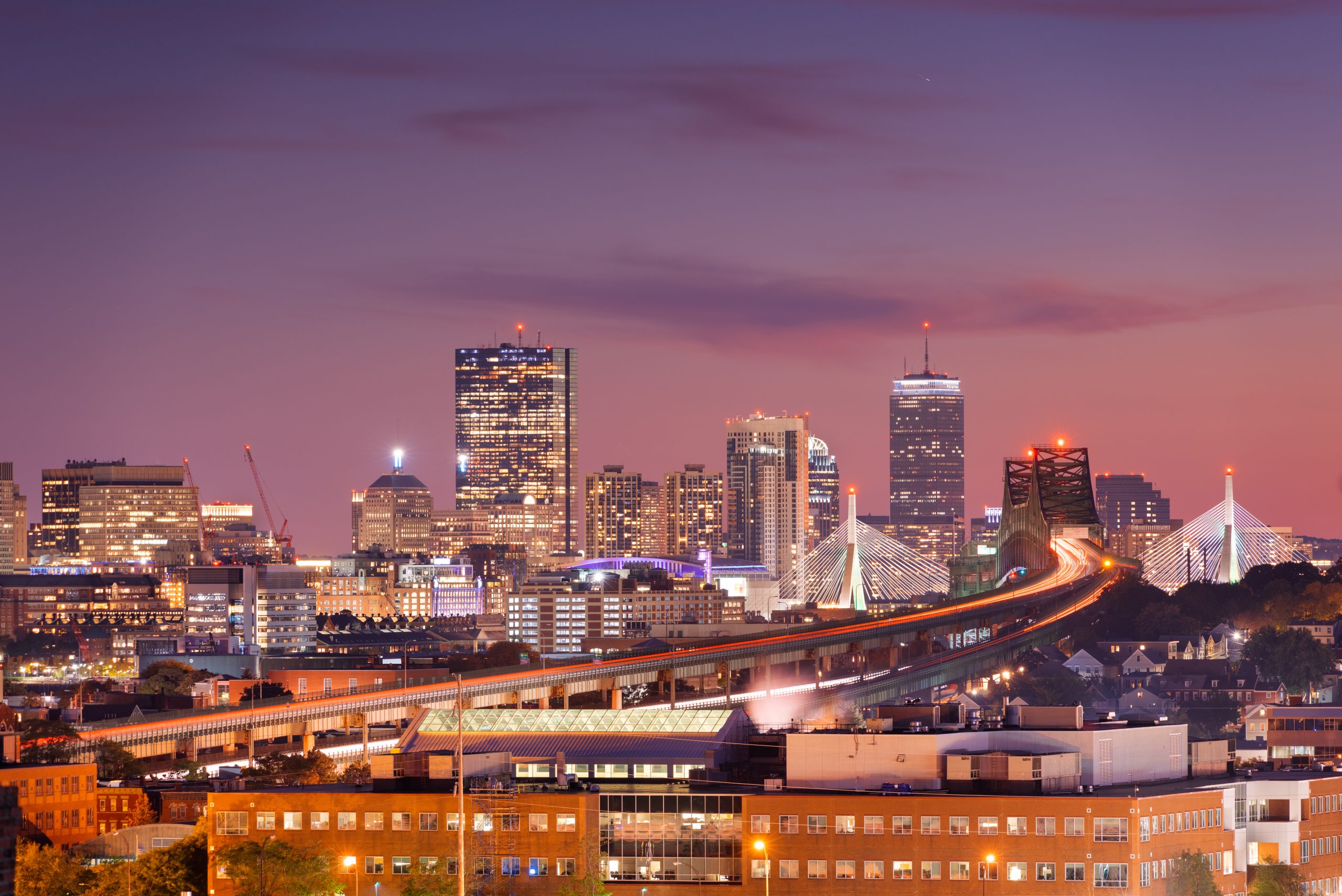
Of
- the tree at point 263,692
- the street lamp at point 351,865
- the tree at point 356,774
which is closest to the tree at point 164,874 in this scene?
the street lamp at point 351,865

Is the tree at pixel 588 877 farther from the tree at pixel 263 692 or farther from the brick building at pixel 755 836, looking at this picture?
the tree at pixel 263 692

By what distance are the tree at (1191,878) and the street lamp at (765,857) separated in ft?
39.6

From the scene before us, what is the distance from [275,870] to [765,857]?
14893 millimetres

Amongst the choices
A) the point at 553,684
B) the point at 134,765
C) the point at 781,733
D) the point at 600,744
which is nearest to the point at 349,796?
the point at 600,744

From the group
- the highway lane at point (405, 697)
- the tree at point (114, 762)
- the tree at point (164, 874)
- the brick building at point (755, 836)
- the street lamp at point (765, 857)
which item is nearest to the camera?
the brick building at point (755, 836)

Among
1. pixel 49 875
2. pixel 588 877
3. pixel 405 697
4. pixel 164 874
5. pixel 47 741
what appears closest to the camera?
pixel 588 877

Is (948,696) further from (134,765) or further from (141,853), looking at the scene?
(141,853)

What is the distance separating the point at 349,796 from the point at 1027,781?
70.0 ft

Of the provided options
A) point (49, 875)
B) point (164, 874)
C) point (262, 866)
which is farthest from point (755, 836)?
point (49, 875)

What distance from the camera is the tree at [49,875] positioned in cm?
8456

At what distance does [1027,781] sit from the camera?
270 feet

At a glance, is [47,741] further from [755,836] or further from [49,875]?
[755,836]

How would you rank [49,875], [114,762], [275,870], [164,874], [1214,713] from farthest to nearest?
[1214,713] < [114,762] < [49,875] < [164,874] < [275,870]

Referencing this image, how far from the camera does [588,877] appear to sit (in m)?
77.4
